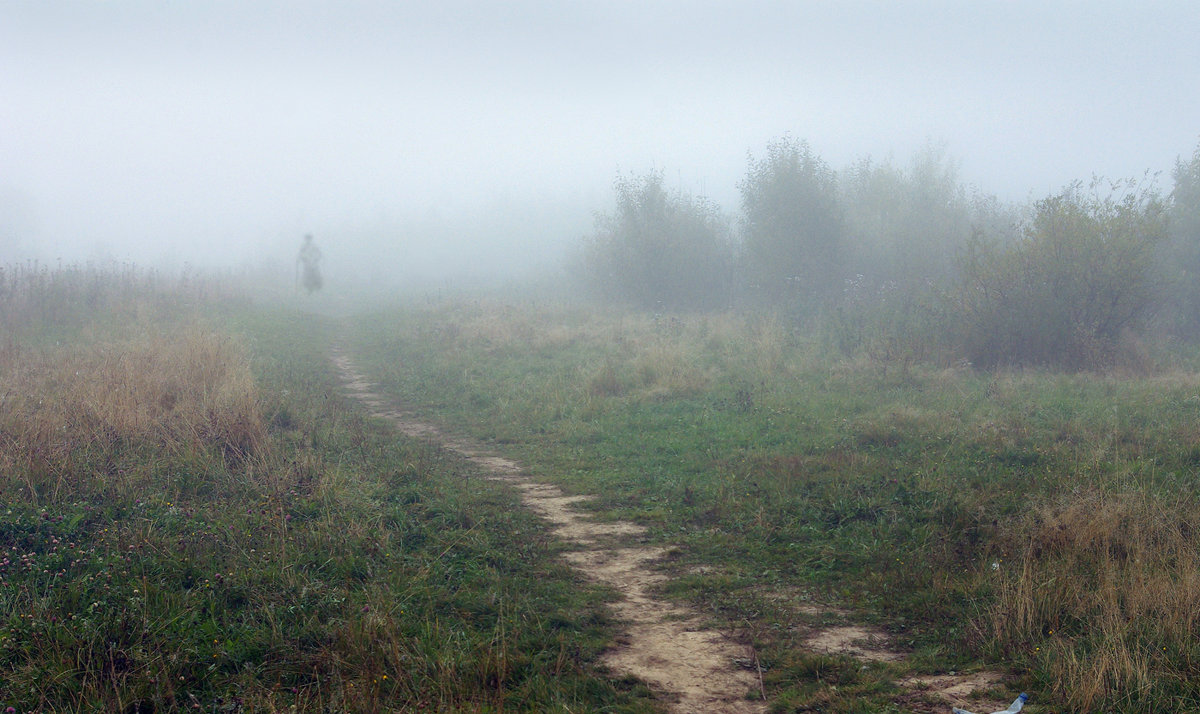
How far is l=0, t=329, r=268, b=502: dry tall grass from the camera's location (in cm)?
697

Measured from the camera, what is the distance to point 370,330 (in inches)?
979

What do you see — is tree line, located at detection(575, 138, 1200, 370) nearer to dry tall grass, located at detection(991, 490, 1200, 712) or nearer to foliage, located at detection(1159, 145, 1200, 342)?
foliage, located at detection(1159, 145, 1200, 342)

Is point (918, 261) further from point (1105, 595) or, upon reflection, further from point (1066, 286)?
point (1105, 595)

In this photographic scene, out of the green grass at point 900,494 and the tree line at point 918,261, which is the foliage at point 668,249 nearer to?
the tree line at point 918,261

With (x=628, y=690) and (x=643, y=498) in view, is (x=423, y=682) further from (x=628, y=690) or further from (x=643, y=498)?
(x=643, y=498)

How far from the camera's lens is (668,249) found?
31.2 metres

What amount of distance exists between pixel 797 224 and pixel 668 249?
18.9 feet

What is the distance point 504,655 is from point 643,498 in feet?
13.8

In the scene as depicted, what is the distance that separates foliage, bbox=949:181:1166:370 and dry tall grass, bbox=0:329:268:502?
48.8 ft

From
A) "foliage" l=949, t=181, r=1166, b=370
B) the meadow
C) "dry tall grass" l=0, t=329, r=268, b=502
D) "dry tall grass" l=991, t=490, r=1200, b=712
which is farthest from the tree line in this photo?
"dry tall grass" l=0, t=329, r=268, b=502

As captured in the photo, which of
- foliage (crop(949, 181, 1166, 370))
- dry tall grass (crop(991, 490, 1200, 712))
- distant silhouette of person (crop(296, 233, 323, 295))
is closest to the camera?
dry tall grass (crop(991, 490, 1200, 712))

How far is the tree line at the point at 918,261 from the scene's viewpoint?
54.0 feet

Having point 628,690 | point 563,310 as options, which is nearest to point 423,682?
point 628,690

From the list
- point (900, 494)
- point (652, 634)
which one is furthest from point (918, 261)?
point (652, 634)
